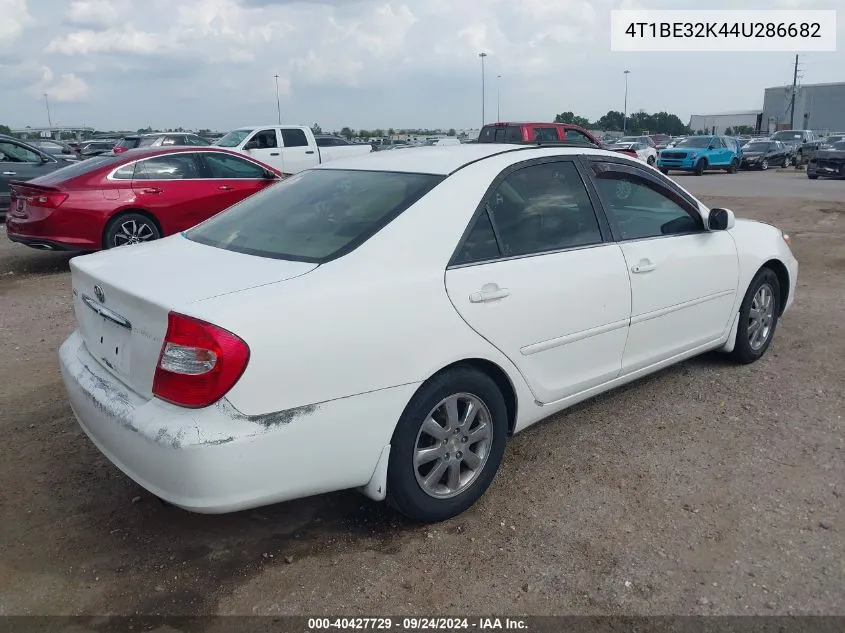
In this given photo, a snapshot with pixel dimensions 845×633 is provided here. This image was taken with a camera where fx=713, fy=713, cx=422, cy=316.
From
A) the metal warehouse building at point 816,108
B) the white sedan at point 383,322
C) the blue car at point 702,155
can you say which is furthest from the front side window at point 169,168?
the metal warehouse building at point 816,108

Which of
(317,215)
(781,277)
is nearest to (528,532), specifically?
(317,215)

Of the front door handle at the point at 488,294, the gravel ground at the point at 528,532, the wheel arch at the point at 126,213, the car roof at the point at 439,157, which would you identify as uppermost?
the car roof at the point at 439,157

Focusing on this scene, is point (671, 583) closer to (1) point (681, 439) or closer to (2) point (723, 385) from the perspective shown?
(1) point (681, 439)

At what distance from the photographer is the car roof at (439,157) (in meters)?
3.44

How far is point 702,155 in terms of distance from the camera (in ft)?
96.5

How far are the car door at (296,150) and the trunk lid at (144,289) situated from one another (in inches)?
565

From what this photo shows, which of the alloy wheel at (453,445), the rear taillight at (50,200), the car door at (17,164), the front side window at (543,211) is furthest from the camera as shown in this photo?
the car door at (17,164)

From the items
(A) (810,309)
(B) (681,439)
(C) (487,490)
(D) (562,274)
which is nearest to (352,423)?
(C) (487,490)

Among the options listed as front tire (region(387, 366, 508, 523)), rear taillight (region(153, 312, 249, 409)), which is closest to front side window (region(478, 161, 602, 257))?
front tire (region(387, 366, 508, 523))

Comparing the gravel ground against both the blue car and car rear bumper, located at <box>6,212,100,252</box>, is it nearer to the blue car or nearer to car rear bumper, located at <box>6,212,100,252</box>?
car rear bumper, located at <box>6,212,100,252</box>

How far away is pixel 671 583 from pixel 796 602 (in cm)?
43

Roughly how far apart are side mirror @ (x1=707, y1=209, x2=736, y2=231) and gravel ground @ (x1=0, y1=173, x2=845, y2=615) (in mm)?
1051

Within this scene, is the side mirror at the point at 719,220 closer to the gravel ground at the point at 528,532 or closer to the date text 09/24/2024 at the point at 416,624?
the gravel ground at the point at 528,532

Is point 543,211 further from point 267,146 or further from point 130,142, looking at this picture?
point 130,142
